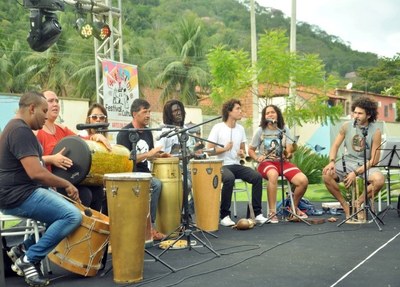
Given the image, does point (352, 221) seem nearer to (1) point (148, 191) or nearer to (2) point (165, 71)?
(1) point (148, 191)

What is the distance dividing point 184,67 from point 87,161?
130ft

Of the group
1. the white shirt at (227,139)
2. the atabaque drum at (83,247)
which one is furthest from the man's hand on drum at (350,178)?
the atabaque drum at (83,247)

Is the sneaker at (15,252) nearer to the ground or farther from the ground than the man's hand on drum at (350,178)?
nearer to the ground

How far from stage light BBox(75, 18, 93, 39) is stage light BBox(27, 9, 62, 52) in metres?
3.85

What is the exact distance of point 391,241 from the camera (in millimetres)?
6031

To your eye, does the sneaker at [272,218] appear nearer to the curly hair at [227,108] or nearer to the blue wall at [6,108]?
the curly hair at [227,108]

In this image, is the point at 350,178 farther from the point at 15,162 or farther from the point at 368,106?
the point at 15,162

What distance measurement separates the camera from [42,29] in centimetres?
725

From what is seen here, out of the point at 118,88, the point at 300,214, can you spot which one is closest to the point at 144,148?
the point at 300,214

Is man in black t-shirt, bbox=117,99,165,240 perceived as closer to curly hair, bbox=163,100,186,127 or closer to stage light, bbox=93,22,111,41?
curly hair, bbox=163,100,186,127

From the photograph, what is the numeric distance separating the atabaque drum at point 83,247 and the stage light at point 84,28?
23.7ft

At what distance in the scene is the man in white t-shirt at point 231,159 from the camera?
746 centimetres

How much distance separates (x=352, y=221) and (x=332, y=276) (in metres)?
3.01

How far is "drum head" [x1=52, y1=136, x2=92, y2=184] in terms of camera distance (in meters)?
4.94
